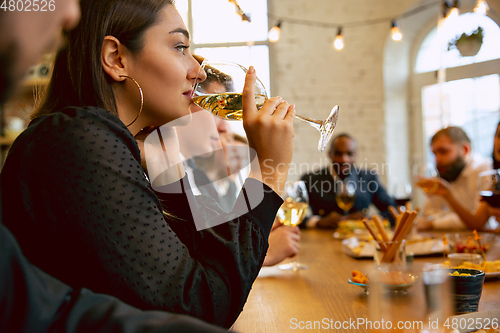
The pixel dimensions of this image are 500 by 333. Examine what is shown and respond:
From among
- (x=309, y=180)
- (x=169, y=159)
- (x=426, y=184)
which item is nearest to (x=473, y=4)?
(x=309, y=180)

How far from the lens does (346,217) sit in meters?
2.46

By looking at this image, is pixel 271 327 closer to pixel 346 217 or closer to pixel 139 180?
pixel 139 180

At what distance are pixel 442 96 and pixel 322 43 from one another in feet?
5.05

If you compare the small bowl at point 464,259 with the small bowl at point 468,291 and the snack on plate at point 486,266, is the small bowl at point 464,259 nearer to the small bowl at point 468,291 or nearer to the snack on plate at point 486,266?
the snack on plate at point 486,266

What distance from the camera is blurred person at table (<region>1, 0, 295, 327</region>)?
56cm

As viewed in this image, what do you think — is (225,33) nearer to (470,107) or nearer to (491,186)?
(470,107)

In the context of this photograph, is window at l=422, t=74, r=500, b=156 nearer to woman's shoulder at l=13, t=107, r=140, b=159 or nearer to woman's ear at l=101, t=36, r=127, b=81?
woman's ear at l=101, t=36, r=127, b=81

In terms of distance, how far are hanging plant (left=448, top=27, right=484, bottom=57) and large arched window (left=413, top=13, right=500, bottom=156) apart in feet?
0.07

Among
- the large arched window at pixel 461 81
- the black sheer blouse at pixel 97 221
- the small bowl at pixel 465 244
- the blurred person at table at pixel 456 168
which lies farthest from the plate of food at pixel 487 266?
the large arched window at pixel 461 81

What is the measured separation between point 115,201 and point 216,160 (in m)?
1.98

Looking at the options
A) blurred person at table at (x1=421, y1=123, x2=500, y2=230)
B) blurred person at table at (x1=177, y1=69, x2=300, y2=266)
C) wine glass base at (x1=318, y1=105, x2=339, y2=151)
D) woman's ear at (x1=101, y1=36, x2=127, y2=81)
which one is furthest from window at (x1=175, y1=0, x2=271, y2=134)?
woman's ear at (x1=101, y1=36, x2=127, y2=81)

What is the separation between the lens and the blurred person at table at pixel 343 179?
345cm

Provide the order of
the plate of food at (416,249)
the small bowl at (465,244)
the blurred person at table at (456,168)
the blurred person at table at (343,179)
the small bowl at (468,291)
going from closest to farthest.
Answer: the small bowl at (468,291), the small bowl at (465,244), the plate of food at (416,249), the blurred person at table at (456,168), the blurred person at table at (343,179)

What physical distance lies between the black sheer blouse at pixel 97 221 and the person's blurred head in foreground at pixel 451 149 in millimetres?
2761
